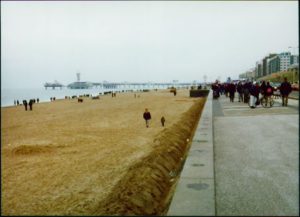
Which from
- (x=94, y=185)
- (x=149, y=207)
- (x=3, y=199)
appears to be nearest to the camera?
(x=149, y=207)

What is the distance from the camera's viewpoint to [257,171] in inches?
222

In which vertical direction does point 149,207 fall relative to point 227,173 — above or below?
below

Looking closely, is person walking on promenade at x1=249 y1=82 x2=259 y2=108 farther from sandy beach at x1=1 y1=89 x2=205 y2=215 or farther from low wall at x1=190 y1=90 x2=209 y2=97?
low wall at x1=190 y1=90 x2=209 y2=97

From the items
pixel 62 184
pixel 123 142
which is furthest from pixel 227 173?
pixel 123 142

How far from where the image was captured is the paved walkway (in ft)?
13.8

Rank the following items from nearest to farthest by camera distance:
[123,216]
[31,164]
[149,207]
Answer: [123,216], [149,207], [31,164]

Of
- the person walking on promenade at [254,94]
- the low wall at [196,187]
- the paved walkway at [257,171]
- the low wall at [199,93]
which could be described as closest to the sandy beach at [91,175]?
the low wall at [196,187]

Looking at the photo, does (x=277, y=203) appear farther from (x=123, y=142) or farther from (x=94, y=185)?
(x=123, y=142)

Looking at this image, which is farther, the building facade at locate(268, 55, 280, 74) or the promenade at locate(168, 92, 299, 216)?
the building facade at locate(268, 55, 280, 74)

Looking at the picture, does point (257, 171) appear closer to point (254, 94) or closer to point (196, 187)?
point (196, 187)

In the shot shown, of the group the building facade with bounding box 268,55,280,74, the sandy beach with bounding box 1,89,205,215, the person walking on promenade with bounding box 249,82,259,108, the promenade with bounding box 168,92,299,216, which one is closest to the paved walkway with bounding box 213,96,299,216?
the promenade with bounding box 168,92,299,216

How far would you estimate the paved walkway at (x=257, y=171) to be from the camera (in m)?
4.22

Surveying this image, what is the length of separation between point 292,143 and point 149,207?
347 cm

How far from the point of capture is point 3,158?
14.0 meters
